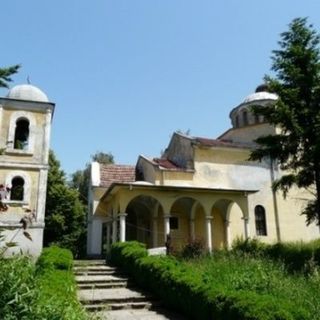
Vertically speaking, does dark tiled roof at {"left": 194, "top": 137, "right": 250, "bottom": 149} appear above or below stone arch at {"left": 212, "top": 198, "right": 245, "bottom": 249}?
above

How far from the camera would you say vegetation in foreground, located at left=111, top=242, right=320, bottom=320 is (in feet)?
23.0

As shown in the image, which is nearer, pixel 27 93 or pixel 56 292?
pixel 56 292

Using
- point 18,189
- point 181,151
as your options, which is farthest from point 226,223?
point 18,189

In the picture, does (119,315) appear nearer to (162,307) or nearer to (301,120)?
(162,307)

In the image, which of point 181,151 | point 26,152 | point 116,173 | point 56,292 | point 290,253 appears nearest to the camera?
point 56,292

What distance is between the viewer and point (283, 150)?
673 inches

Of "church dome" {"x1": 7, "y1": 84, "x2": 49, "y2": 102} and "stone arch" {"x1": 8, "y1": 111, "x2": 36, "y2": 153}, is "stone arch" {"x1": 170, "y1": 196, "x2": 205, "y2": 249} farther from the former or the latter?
"church dome" {"x1": 7, "y1": 84, "x2": 49, "y2": 102}

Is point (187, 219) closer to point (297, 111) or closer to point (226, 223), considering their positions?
point (226, 223)

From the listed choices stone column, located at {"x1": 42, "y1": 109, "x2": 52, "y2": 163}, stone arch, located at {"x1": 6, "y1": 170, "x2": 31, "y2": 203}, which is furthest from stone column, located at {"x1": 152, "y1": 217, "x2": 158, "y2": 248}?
stone arch, located at {"x1": 6, "y1": 170, "x2": 31, "y2": 203}

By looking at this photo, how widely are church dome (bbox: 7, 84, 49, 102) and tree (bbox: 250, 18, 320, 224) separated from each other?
11579mm

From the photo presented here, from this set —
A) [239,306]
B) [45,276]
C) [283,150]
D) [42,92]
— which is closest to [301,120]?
[283,150]

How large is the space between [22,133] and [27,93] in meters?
2.26

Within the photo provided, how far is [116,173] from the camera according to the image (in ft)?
92.3

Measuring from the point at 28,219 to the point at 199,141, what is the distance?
21272mm
